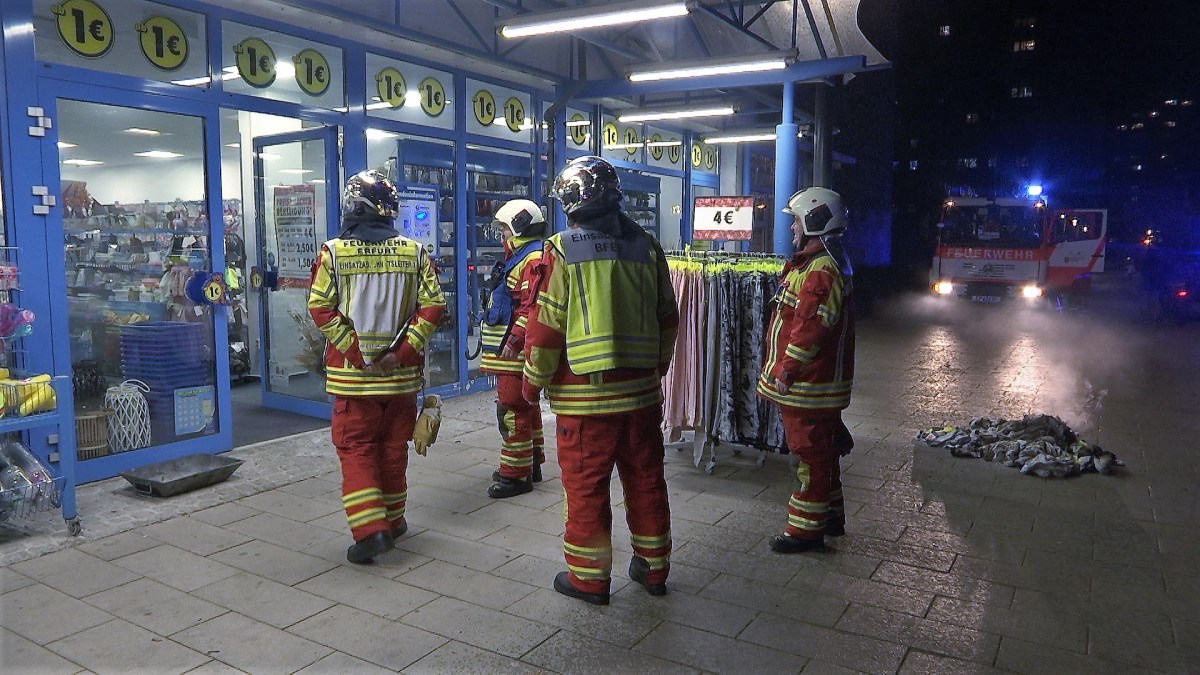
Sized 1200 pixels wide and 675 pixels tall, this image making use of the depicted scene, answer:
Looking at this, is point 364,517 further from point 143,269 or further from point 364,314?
point 143,269

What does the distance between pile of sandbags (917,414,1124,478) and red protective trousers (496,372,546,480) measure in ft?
12.1

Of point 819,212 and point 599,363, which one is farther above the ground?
point 819,212

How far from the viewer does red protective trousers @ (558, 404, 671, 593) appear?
3.72 m

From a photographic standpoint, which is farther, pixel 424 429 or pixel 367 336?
pixel 424 429

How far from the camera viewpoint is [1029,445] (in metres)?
6.54

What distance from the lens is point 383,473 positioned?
4.53 meters

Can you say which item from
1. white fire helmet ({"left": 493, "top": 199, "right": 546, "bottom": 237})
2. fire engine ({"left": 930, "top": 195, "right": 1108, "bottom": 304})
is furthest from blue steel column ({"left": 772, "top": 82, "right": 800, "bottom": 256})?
fire engine ({"left": 930, "top": 195, "right": 1108, "bottom": 304})

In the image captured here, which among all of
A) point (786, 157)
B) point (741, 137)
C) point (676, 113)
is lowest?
point (786, 157)

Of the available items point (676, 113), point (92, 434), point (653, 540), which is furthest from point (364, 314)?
point (676, 113)

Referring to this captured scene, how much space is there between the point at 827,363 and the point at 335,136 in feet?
17.3

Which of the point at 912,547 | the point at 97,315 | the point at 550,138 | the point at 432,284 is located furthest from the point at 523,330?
the point at 550,138

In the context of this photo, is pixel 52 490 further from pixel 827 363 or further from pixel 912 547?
pixel 912 547

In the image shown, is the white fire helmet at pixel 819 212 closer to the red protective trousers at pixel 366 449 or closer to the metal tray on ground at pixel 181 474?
the red protective trousers at pixel 366 449

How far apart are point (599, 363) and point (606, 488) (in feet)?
2.03
